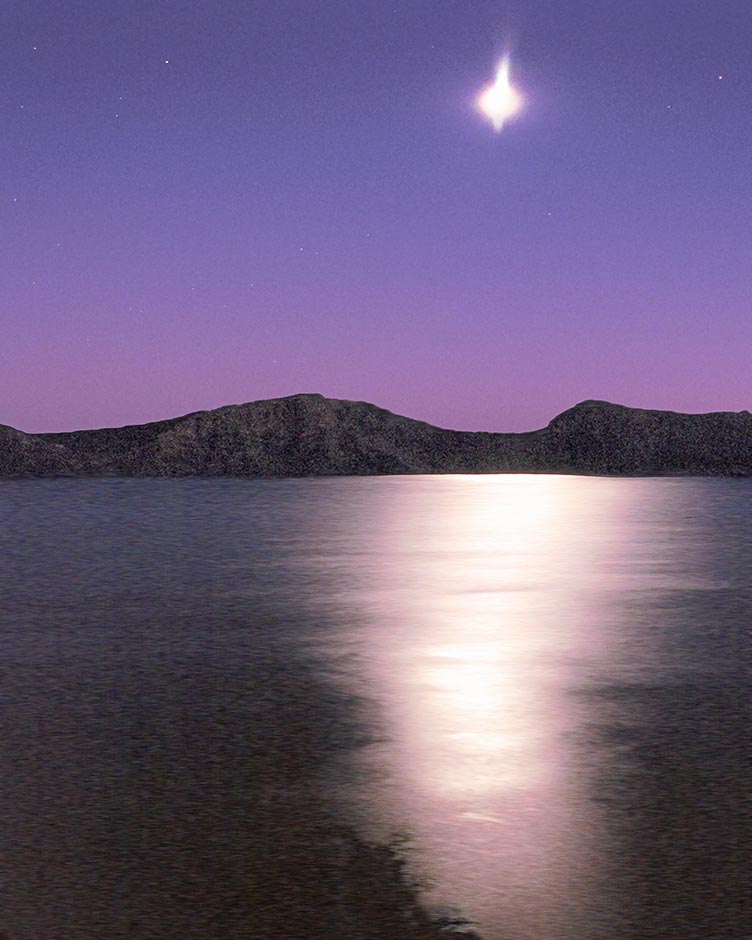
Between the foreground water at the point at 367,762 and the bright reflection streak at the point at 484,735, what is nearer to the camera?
the foreground water at the point at 367,762

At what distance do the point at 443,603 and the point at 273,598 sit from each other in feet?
7.16

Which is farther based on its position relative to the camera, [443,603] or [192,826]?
[443,603]

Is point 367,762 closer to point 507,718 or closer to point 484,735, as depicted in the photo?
point 484,735

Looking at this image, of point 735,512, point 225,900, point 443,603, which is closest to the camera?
point 225,900

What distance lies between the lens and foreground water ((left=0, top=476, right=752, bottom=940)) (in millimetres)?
4445

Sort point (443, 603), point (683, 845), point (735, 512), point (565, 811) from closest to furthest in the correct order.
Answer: point (683, 845) < point (565, 811) < point (443, 603) < point (735, 512)

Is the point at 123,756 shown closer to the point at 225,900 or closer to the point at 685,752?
the point at 225,900

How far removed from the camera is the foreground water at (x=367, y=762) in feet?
14.6

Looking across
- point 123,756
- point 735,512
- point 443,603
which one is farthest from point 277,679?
point 735,512

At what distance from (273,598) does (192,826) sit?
1040 cm

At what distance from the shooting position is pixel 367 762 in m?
6.52

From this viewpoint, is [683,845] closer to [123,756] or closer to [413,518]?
[123,756]

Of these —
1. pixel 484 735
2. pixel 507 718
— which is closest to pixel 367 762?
pixel 484 735

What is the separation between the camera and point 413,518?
44.1 meters
